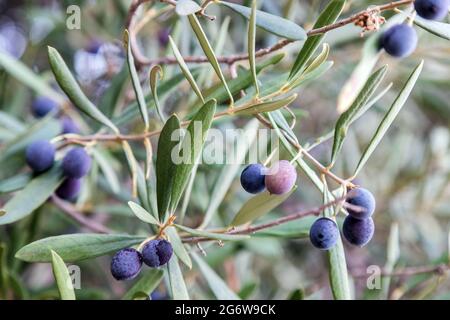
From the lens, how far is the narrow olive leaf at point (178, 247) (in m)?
0.90

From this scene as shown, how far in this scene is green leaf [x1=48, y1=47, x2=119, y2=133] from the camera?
0.99m

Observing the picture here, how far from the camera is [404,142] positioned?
201 centimetres

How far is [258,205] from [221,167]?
0.33 m

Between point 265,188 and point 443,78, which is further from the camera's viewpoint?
point 443,78

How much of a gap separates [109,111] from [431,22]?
684mm

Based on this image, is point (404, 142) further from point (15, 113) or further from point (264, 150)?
point (15, 113)

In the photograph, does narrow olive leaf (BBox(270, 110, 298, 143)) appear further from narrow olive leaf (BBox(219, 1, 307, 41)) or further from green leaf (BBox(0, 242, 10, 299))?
green leaf (BBox(0, 242, 10, 299))

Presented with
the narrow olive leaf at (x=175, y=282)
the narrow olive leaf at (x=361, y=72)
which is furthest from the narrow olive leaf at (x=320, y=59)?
the narrow olive leaf at (x=175, y=282)

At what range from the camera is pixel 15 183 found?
119 cm

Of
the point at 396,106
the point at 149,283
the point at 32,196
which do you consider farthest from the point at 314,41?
the point at 32,196

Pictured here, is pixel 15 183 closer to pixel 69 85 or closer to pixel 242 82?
pixel 69 85

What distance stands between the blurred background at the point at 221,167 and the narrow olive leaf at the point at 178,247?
282 mm

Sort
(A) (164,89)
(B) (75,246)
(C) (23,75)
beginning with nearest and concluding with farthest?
(B) (75,246), (A) (164,89), (C) (23,75)

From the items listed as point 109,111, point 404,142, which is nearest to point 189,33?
point 109,111
